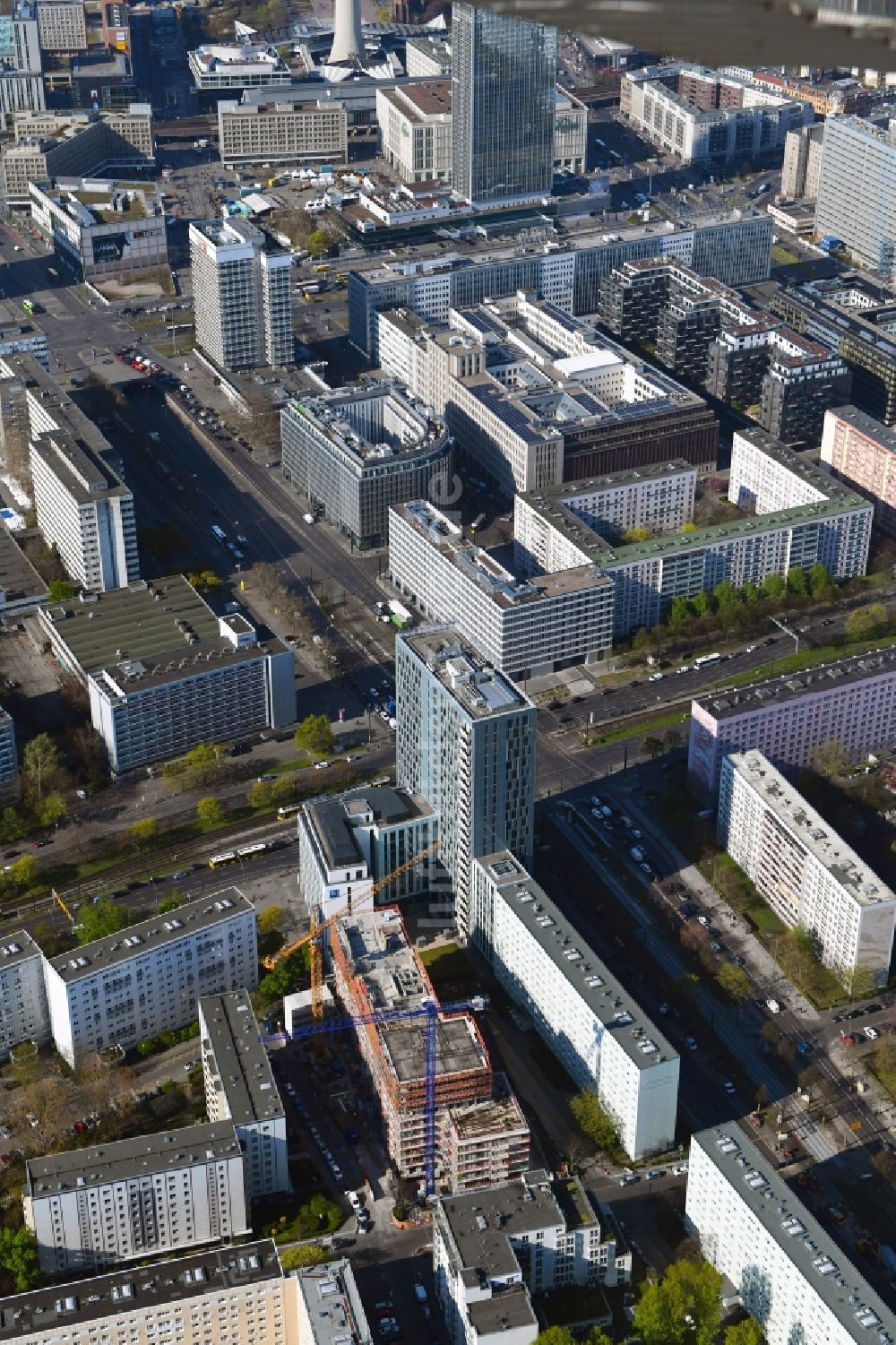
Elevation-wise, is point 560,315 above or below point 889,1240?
above

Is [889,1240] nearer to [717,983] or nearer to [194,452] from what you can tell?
[717,983]

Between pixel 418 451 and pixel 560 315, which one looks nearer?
pixel 418 451

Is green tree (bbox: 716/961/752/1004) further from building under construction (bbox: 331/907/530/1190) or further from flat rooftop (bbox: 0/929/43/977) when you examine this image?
flat rooftop (bbox: 0/929/43/977)

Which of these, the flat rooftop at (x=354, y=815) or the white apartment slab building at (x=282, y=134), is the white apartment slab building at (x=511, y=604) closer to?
the flat rooftop at (x=354, y=815)

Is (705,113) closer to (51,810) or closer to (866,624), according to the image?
(866,624)

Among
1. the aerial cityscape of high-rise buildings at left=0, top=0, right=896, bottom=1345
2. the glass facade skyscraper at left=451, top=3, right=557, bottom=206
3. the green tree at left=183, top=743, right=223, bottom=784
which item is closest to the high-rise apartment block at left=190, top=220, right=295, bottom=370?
the aerial cityscape of high-rise buildings at left=0, top=0, right=896, bottom=1345

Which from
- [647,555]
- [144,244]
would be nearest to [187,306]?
[144,244]
